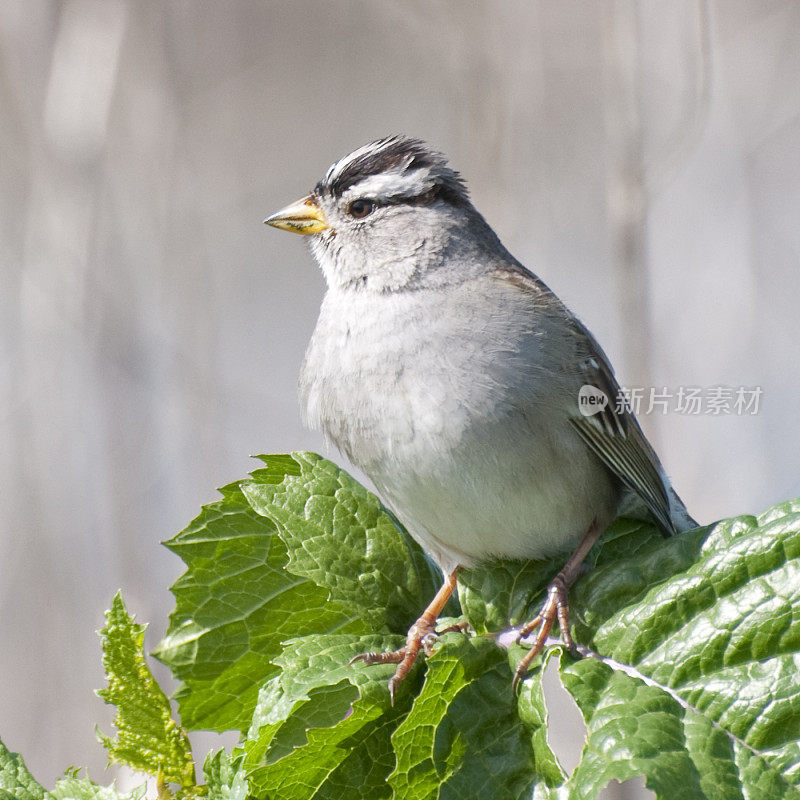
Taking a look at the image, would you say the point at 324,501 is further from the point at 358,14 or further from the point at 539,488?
the point at 358,14

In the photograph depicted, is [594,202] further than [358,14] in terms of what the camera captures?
No

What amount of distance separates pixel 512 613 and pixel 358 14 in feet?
13.5

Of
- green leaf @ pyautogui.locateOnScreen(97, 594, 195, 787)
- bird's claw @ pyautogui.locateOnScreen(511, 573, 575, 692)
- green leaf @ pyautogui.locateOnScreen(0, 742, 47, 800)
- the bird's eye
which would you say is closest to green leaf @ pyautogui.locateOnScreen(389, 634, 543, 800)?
bird's claw @ pyautogui.locateOnScreen(511, 573, 575, 692)

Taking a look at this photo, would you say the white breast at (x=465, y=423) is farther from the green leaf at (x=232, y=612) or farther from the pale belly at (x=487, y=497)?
the green leaf at (x=232, y=612)

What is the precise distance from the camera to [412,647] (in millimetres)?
1283

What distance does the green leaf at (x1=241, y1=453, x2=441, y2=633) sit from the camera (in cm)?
135

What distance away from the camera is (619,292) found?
321 cm

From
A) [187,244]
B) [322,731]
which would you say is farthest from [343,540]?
[187,244]

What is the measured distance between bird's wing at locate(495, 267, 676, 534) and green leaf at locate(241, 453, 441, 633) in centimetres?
57

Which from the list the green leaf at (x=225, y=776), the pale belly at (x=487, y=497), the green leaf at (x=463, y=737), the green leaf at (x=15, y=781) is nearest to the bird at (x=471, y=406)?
the pale belly at (x=487, y=497)

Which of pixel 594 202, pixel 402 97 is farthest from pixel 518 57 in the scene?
pixel 402 97

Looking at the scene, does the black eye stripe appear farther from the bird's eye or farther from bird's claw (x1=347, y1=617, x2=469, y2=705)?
bird's claw (x1=347, y1=617, x2=469, y2=705)

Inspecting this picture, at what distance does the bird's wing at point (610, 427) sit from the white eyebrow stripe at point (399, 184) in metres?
0.30

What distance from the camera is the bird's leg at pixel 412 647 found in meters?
1.24
